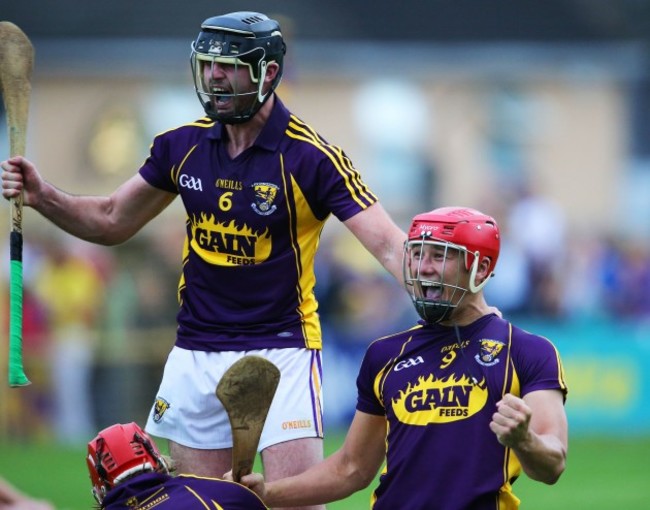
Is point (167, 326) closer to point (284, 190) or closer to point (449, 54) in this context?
point (284, 190)

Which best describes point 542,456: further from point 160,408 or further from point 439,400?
point 160,408

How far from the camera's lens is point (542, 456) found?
4887 millimetres

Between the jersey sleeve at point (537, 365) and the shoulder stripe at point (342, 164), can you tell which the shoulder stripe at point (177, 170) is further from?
the jersey sleeve at point (537, 365)

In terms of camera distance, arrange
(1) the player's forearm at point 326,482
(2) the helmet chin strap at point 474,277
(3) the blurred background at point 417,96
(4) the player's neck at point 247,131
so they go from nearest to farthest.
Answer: (2) the helmet chin strap at point 474,277
(1) the player's forearm at point 326,482
(4) the player's neck at point 247,131
(3) the blurred background at point 417,96

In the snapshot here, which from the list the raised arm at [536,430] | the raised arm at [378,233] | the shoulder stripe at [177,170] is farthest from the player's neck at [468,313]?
the shoulder stripe at [177,170]

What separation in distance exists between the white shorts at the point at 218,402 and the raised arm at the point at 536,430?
151 centimetres

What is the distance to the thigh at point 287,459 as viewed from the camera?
6297 millimetres

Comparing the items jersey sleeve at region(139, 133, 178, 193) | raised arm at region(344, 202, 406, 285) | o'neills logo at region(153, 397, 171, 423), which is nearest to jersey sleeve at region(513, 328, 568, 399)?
raised arm at region(344, 202, 406, 285)

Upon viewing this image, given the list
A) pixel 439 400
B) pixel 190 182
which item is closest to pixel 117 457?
pixel 439 400

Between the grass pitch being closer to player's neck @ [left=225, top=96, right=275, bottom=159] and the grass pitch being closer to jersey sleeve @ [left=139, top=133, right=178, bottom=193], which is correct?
jersey sleeve @ [left=139, top=133, right=178, bottom=193]

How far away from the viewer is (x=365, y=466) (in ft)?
18.7

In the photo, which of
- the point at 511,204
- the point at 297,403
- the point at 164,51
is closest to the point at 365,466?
the point at 297,403

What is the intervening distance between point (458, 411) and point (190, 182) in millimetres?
1867

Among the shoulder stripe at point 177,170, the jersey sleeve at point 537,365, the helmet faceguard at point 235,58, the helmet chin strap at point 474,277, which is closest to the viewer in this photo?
the jersey sleeve at point 537,365
